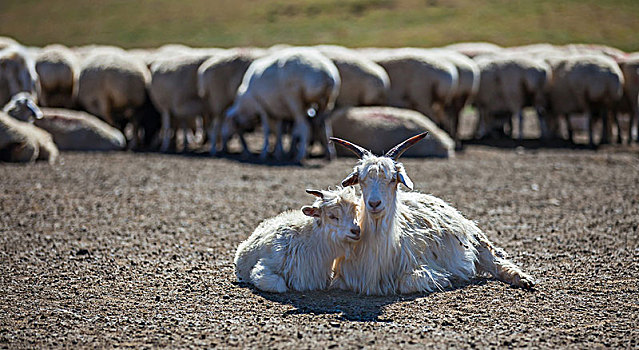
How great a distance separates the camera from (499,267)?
620 cm

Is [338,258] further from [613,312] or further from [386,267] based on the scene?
[613,312]

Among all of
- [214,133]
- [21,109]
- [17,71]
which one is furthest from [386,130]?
[17,71]

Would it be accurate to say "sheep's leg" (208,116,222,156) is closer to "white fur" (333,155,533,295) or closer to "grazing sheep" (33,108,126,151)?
"grazing sheep" (33,108,126,151)

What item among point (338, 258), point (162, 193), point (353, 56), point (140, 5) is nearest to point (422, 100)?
point (353, 56)

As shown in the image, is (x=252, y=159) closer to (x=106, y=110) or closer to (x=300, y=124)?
(x=300, y=124)

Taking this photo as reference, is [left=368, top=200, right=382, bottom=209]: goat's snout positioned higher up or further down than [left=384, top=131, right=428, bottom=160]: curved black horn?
further down

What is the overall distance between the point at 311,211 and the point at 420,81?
10.7 m

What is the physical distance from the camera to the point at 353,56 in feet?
51.4

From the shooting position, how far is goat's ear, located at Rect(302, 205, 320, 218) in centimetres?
588

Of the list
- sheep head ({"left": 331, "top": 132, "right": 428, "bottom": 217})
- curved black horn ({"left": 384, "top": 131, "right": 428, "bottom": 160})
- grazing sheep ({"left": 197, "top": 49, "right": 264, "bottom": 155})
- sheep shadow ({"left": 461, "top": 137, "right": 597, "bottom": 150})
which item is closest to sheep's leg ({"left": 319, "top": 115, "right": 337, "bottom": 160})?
grazing sheep ({"left": 197, "top": 49, "right": 264, "bottom": 155})

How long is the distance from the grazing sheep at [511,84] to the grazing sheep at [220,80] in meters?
5.92

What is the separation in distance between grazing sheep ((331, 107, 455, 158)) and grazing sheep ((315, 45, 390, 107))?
0.68 metres

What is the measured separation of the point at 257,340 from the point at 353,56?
455 inches

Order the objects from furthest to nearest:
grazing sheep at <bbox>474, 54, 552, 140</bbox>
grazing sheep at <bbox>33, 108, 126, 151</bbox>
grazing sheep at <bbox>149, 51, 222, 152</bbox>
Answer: grazing sheep at <bbox>474, 54, 552, 140</bbox> < grazing sheep at <bbox>149, 51, 222, 152</bbox> < grazing sheep at <bbox>33, 108, 126, 151</bbox>
